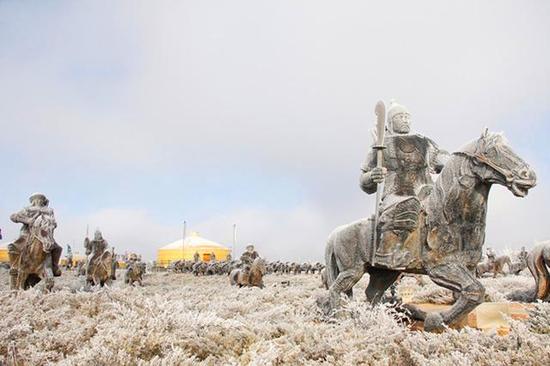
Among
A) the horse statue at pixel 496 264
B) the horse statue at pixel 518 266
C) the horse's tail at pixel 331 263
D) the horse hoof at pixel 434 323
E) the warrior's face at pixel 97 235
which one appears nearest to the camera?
the horse hoof at pixel 434 323

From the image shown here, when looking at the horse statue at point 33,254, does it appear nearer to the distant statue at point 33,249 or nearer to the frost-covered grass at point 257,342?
the distant statue at point 33,249

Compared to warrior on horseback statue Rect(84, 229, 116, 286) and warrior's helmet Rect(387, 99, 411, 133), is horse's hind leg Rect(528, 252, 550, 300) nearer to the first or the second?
warrior's helmet Rect(387, 99, 411, 133)

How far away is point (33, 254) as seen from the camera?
33.9 feet

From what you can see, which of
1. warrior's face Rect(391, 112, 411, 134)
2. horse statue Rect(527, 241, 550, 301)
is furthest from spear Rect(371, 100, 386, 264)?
horse statue Rect(527, 241, 550, 301)

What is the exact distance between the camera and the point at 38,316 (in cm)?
571

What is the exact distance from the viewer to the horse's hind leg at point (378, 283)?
19.7 ft

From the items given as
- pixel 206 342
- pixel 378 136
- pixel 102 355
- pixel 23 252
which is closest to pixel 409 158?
pixel 378 136

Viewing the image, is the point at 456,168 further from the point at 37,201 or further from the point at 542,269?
the point at 37,201

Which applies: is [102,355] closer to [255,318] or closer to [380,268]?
[255,318]

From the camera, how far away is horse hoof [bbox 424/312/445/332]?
4863mm

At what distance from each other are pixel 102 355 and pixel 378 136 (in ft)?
12.5

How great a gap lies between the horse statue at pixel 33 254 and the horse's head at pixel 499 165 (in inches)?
356

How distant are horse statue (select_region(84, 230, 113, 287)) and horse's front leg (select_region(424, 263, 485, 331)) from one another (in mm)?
12400

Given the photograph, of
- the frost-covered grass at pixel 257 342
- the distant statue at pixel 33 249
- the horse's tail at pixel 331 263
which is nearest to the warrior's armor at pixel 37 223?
the distant statue at pixel 33 249
